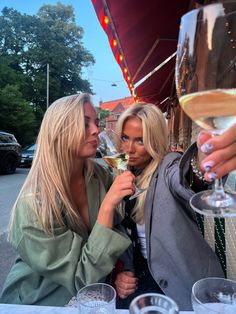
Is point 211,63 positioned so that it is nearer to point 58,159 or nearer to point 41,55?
point 58,159

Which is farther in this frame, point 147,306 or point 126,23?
point 126,23

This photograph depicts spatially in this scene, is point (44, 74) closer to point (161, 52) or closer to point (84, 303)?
point (161, 52)

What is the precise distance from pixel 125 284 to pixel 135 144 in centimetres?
79

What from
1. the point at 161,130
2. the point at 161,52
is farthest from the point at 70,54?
the point at 161,130

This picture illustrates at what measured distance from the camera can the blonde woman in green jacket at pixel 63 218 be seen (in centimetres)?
122

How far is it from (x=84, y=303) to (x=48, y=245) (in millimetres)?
446

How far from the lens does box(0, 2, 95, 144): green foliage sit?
88.0 ft

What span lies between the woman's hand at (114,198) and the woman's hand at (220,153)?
66 centimetres

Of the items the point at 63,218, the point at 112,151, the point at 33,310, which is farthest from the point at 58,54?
the point at 33,310

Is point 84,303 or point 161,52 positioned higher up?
point 161,52

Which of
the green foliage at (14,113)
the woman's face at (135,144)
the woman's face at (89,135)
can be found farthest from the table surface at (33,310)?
the green foliage at (14,113)

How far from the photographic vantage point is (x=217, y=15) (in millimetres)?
547

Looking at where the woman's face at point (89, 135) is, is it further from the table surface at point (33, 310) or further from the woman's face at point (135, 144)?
the table surface at point (33, 310)

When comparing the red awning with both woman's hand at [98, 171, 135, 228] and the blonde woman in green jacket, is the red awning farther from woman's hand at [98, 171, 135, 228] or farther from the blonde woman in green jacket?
woman's hand at [98, 171, 135, 228]
